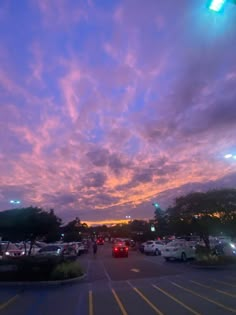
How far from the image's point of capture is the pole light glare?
5996mm

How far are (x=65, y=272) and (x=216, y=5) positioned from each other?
60.4ft

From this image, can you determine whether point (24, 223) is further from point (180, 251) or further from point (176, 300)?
point (176, 300)

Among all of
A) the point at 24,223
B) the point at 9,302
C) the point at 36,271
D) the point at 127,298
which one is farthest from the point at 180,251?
the point at 9,302

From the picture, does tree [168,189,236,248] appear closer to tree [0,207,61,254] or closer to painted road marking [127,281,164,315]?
tree [0,207,61,254]

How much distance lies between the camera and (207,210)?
35938mm

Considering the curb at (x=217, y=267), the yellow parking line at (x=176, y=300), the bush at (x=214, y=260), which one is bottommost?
the yellow parking line at (x=176, y=300)

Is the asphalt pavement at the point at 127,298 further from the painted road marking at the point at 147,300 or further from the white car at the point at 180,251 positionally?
the white car at the point at 180,251

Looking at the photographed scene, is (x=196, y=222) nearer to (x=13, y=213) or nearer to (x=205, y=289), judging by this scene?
(x=13, y=213)

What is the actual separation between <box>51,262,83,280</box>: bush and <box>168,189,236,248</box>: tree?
15081mm

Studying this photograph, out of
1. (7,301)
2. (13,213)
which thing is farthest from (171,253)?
(7,301)

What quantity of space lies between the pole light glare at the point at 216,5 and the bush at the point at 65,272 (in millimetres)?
17942

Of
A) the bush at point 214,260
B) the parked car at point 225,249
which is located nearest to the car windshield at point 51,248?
the bush at point 214,260

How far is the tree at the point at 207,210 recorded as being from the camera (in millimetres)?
35375

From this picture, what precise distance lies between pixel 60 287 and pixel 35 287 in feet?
3.71
